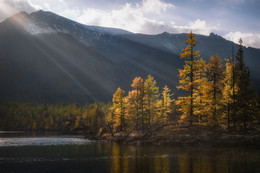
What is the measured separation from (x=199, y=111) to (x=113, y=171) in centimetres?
2320

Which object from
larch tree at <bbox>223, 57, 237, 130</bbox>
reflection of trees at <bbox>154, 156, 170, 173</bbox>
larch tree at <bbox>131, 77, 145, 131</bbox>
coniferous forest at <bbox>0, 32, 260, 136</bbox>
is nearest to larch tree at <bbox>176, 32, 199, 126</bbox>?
coniferous forest at <bbox>0, 32, 260, 136</bbox>

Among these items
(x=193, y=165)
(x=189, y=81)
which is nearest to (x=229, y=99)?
(x=189, y=81)

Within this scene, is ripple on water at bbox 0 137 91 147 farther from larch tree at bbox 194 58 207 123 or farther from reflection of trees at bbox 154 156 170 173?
reflection of trees at bbox 154 156 170 173

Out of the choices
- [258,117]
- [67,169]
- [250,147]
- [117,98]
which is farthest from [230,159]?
[117,98]

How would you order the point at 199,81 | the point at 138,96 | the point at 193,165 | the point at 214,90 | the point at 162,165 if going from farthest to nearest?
the point at 138,96
the point at 214,90
the point at 199,81
the point at 162,165
the point at 193,165

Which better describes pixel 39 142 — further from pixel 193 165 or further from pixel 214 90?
pixel 193 165

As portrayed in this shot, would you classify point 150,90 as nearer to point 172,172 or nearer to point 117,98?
point 117,98

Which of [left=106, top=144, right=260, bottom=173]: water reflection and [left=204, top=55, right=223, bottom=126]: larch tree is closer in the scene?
[left=106, top=144, right=260, bottom=173]: water reflection

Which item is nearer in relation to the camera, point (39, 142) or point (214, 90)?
point (214, 90)

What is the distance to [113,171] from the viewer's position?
77.9 feet

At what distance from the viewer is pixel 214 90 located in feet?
143

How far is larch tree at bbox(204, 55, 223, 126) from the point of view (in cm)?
4256

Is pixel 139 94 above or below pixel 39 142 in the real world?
above

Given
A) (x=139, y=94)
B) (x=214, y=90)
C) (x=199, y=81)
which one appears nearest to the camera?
(x=199, y=81)
